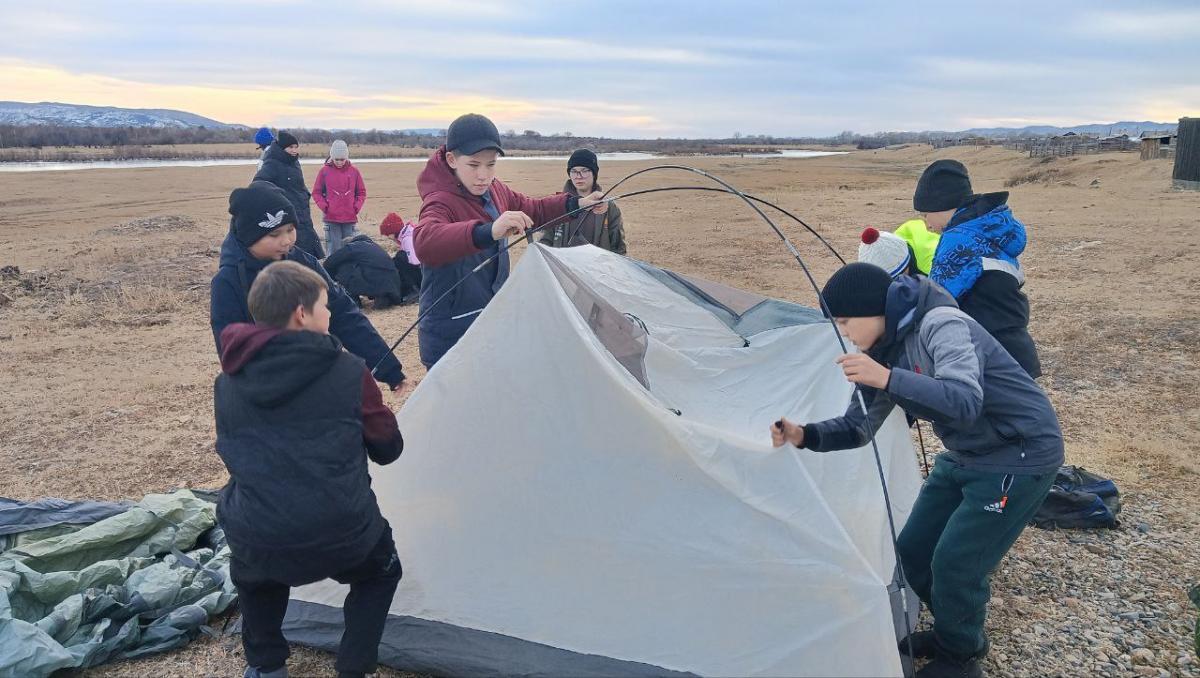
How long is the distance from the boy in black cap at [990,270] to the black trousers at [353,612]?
8.82 ft

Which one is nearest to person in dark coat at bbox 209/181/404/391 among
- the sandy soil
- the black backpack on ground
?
the sandy soil

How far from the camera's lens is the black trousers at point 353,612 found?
262 centimetres

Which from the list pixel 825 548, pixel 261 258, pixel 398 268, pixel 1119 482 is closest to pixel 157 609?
pixel 261 258

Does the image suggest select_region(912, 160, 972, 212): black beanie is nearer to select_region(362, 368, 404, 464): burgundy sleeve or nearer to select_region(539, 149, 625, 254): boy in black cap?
select_region(539, 149, 625, 254): boy in black cap

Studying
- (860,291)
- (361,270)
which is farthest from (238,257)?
(361,270)

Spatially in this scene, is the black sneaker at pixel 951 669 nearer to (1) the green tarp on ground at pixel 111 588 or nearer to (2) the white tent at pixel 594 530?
(2) the white tent at pixel 594 530

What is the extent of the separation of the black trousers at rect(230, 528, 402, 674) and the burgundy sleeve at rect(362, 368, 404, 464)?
32cm

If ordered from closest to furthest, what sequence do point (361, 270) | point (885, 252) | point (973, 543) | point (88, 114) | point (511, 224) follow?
point (973, 543), point (511, 224), point (885, 252), point (361, 270), point (88, 114)

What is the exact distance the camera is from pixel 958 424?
244 cm

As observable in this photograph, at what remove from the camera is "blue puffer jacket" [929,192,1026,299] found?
3604 mm

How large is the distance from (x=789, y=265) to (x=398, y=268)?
5.81 meters

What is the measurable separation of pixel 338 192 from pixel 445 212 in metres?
7.01

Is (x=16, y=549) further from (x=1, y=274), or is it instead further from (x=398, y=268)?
(x=1, y=274)

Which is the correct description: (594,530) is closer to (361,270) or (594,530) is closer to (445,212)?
(445,212)
